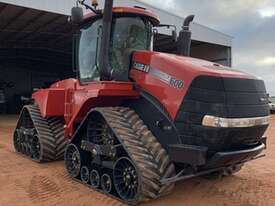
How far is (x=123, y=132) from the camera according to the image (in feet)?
17.5

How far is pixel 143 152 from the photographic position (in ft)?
16.8

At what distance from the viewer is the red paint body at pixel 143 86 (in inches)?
202

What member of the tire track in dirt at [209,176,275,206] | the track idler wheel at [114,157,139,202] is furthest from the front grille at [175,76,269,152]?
the tire track in dirt at [209,176,275,206]

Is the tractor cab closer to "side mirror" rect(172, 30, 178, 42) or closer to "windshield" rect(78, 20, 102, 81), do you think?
"windshield" rect(78, 20, 102, 81)

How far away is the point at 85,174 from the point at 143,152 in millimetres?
1566

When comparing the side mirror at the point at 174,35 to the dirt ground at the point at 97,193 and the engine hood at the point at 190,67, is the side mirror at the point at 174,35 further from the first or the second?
the dirt ground at the point at 97,193

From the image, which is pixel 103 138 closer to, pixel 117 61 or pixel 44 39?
pixel 117 61

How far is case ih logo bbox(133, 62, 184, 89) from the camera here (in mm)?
5164

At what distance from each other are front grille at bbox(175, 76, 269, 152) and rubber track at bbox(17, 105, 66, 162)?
367 centimetres

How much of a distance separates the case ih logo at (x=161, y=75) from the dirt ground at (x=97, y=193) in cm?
166

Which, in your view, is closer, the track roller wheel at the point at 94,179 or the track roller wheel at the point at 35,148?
the track roller wheel at the point at 94,179

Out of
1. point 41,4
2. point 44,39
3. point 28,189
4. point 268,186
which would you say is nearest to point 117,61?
point 28,189

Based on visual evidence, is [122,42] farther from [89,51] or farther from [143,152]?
[143,152]

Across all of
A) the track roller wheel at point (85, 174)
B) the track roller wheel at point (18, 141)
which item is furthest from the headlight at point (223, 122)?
the track roller wheel at point (18, 141)
